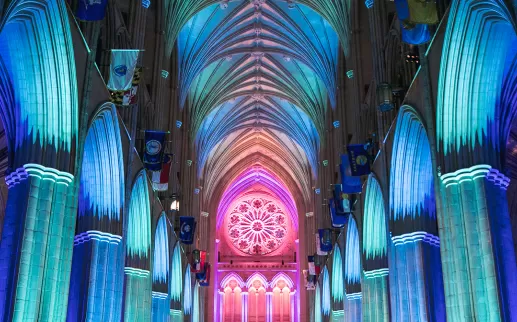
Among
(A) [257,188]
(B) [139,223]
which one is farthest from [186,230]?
(A) [257,188]

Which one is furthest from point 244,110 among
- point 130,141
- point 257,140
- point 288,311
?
point 130,141

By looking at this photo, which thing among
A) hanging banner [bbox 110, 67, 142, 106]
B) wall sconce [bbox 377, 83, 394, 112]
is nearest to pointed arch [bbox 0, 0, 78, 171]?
hanging banner [bbox 110, 67, 142, 106]

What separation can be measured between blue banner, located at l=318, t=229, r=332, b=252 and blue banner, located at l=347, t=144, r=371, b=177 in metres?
9.33

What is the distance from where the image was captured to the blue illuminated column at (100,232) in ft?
54.4

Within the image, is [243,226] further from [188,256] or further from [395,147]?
[395,147]

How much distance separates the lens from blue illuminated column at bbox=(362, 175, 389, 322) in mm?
20297

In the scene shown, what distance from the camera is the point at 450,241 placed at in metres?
12.6

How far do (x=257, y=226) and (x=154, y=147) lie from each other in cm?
2950

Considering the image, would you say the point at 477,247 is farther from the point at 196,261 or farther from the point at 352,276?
the point at 196,261

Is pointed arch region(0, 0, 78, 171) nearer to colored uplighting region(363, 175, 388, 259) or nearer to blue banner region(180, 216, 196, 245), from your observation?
colored uplighting region(363, 175, 388, 259)

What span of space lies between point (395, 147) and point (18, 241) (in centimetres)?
1017

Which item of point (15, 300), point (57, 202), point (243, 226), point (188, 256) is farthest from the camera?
point (243, 226)

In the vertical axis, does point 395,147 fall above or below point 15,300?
above

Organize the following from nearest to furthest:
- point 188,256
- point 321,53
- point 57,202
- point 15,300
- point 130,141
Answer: point 15,300, point 57,202, point 130,141, point 321,53, point 188,256
